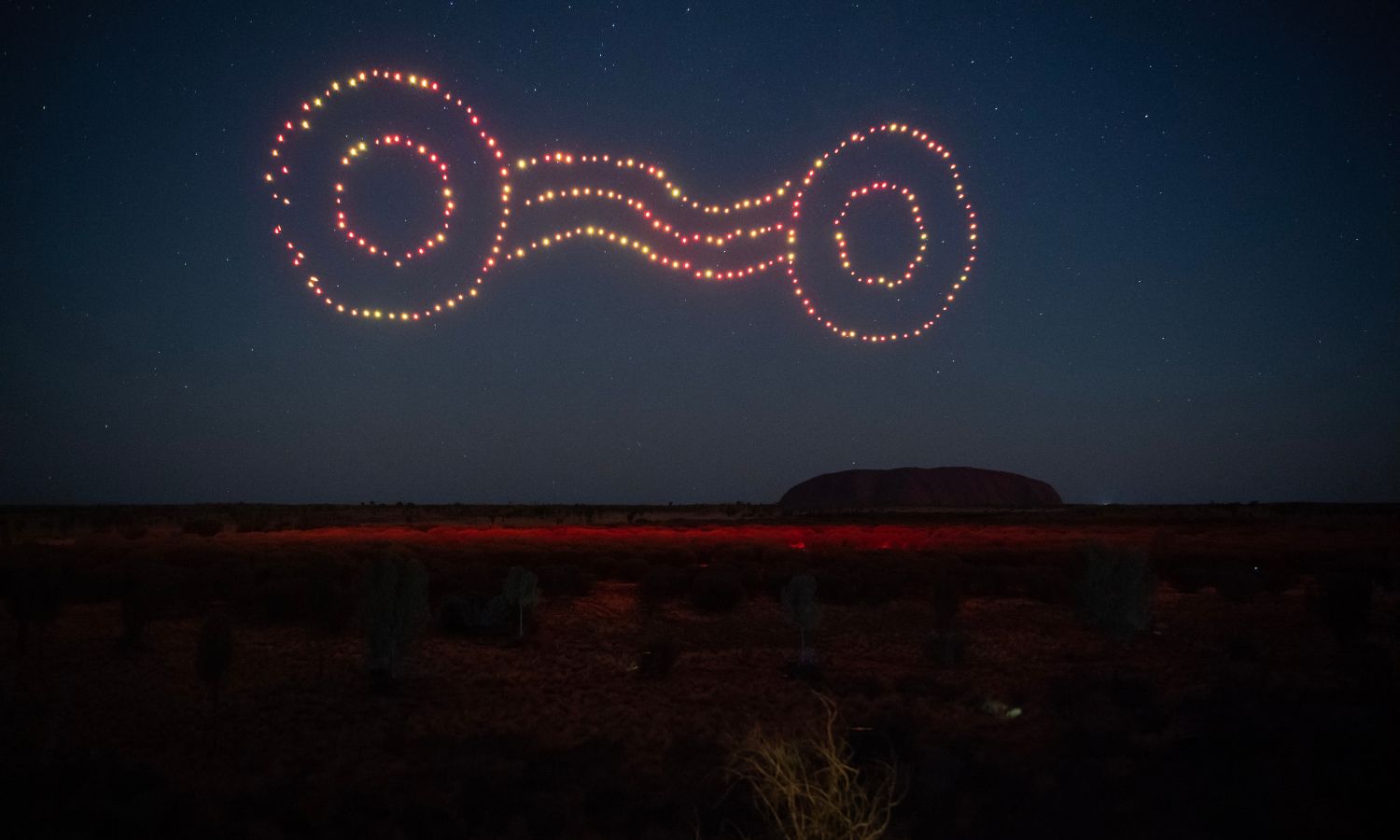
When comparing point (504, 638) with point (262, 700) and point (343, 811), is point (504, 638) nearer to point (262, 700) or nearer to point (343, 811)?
point (262, 700)

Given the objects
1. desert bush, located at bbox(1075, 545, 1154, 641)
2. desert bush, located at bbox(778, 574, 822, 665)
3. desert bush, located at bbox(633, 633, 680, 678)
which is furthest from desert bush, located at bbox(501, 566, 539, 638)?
desert bush, located at bbox(1075, 545, 1154, 641)

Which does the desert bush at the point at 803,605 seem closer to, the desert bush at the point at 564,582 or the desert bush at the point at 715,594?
the desert bush at the point at 715,594

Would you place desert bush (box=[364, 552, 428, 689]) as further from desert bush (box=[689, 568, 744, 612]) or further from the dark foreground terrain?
desert bush (box=[689, 568, 744, 612])

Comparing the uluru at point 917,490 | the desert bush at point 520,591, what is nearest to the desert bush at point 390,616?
the desert bush at point 520,591

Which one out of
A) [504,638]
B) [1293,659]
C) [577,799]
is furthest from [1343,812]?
[504,638]

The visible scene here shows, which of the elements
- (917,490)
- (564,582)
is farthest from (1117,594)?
(917,490)

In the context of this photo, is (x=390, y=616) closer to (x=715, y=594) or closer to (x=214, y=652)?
(x=214, y=652)

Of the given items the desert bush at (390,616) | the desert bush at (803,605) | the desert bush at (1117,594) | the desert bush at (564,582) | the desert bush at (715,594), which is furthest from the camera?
the desert bush at (564,582)
